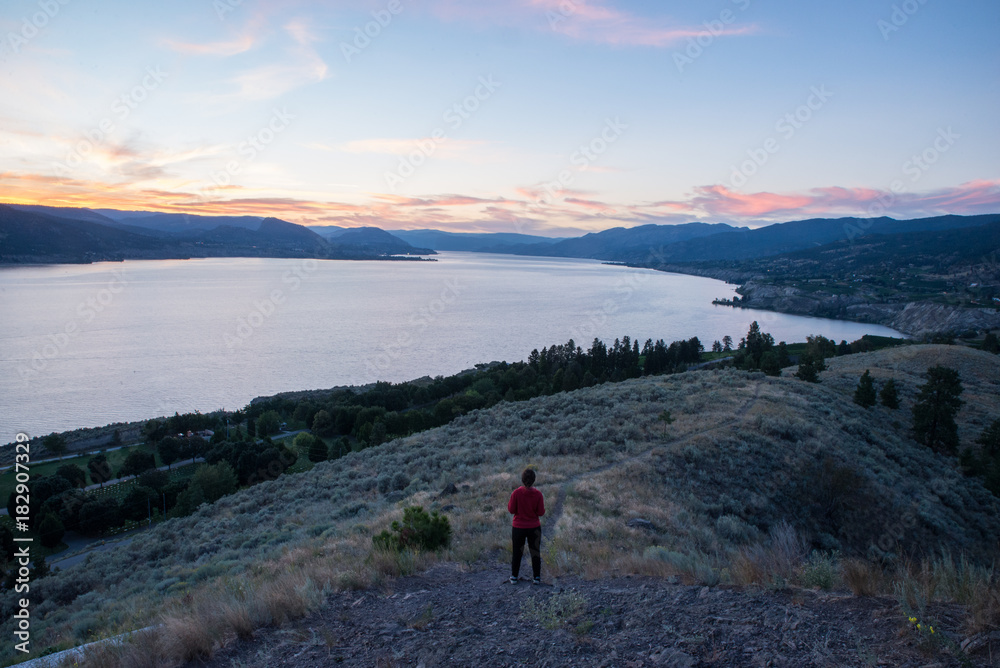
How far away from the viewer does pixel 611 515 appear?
11656mm

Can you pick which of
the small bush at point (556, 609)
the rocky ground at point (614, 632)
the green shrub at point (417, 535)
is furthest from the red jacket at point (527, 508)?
the green shrub at point (417, 535)

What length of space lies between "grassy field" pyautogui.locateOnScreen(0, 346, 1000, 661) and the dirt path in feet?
0.34

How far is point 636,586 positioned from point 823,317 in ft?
524

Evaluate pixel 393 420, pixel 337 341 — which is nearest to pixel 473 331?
pixel 337 341

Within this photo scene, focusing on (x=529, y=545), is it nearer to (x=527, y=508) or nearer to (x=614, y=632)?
(x=527, y=508)

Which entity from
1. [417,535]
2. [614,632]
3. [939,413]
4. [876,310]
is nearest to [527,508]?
[614,632]

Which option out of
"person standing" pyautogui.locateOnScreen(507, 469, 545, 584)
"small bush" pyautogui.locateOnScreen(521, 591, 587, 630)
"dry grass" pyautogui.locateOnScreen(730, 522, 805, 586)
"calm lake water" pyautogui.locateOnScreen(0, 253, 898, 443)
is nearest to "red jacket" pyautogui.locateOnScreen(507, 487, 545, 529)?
"person standing" pyautogui.locateOnScreen(507, 469, 545, 584)

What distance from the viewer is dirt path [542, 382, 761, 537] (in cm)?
1106

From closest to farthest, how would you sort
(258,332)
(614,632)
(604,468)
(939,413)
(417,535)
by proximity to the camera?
(614,632)
(417,535)
(604,468)
(939,413)
(258,332)

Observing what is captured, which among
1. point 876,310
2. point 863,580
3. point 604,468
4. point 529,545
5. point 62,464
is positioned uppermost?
point 863,580

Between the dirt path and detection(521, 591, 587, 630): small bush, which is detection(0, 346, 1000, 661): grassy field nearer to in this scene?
the dirt path

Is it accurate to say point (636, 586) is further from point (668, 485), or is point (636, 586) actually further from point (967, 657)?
point (668, 485)

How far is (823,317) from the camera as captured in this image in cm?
13988

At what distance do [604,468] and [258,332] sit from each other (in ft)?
293
